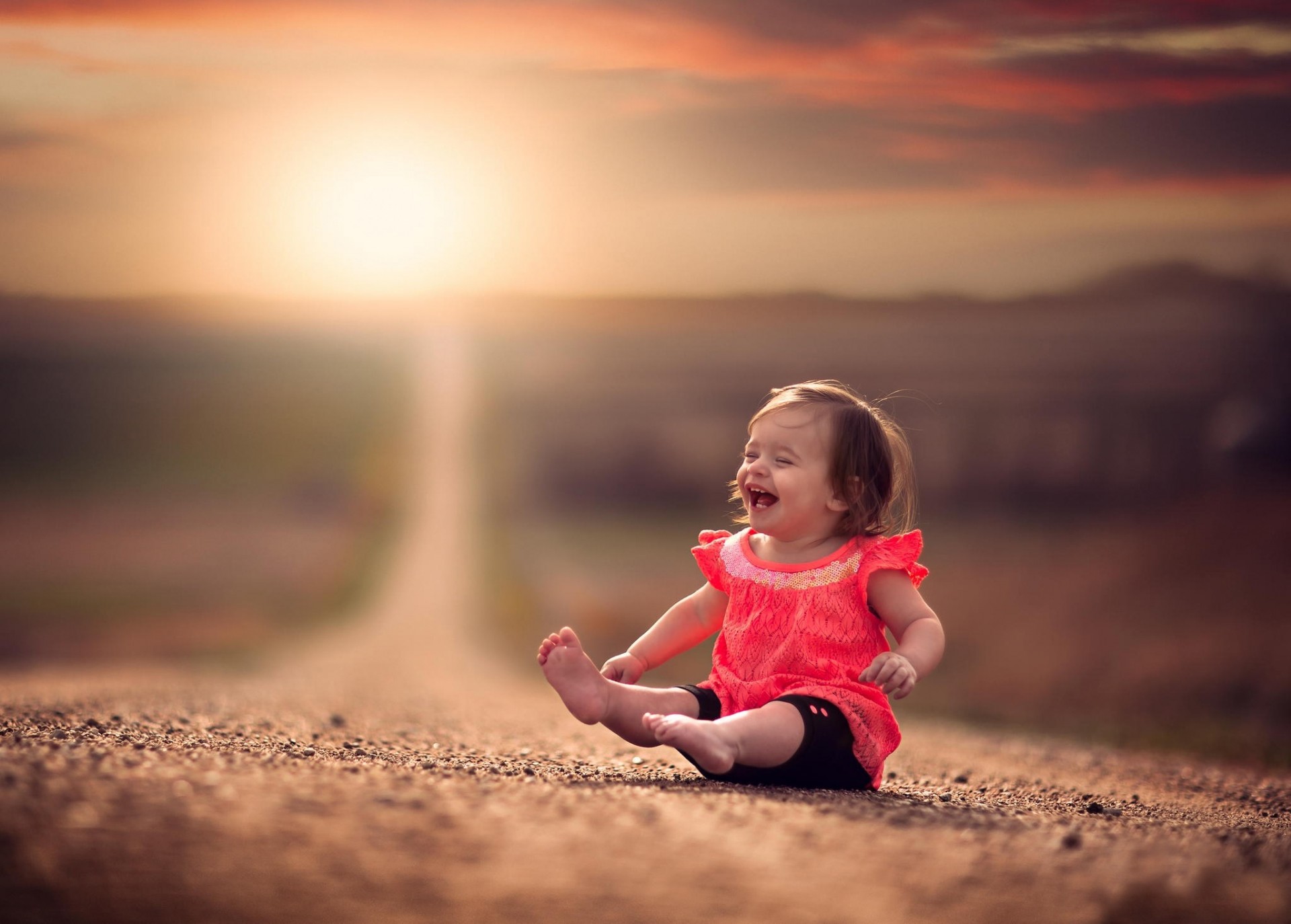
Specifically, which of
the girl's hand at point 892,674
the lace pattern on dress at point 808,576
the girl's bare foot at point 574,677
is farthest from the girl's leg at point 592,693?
the girl's hand at point 892,674

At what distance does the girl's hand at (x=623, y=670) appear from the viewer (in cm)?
438

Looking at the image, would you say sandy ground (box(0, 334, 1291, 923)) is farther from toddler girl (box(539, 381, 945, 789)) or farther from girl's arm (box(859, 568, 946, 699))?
girl's arm (box(859, 568, 946, 699))

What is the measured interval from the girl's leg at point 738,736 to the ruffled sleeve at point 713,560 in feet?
2.15

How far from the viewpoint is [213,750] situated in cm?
396

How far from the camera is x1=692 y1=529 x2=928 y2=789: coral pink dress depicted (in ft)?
13.7

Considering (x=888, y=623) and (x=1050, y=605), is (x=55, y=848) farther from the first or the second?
(x=1050, y=605)

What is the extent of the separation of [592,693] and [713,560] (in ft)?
2.67

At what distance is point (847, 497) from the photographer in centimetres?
431

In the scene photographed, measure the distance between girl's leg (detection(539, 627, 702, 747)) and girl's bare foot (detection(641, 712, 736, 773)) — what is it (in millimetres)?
178

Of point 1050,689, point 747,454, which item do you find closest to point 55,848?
point 747,454

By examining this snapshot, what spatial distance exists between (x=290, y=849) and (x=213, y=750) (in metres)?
1.28

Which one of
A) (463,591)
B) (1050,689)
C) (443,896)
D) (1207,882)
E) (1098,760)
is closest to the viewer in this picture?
(443,896)

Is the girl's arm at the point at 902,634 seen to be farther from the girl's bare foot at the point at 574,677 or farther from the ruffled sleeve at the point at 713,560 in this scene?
the girl's bare foot at the point at 574,677

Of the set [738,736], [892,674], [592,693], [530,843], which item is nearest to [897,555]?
[892,674]
